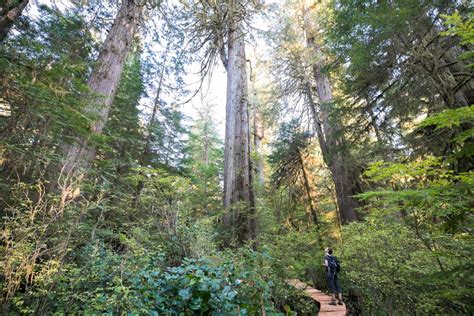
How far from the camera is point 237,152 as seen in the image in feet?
24.2

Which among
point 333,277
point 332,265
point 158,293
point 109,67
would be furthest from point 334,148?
point 109,67

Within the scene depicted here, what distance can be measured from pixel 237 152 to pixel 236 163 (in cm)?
38

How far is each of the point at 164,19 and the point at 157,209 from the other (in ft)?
20.8

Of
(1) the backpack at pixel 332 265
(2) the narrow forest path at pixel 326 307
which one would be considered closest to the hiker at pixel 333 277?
(1) the backpack at pixel 332 265

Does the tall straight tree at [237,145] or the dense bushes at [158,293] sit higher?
the tall straight tree at [237,145]

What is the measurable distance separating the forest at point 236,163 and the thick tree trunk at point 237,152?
51mm

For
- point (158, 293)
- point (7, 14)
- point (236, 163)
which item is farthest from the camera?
point (236, 163)

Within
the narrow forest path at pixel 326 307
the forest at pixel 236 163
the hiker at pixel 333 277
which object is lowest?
the narrow forest path at pixel 326 307

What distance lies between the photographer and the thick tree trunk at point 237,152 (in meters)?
6.30

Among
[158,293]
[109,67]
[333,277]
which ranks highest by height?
[109,67]

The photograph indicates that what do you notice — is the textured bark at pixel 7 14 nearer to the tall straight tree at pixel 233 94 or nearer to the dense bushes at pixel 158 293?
the dense bushes at pixel 158 293

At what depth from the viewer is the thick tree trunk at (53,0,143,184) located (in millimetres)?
4664

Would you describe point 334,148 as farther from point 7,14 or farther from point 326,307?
point 7,14

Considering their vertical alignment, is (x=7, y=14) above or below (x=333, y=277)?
above
